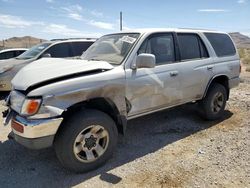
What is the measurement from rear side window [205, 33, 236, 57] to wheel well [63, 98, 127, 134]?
273cm

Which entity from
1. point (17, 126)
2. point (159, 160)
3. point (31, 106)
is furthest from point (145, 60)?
point (17, 126)

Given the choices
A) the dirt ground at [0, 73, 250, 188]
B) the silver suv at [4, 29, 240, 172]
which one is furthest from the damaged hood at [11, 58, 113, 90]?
the dirt ground at [0, 73, 250, 188]

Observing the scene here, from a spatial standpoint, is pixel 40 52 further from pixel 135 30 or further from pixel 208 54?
pixel 208 54

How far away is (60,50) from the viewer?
8398 millimetres

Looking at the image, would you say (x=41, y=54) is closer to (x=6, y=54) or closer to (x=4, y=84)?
(x=4, y=84)

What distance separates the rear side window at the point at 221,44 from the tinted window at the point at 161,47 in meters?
1.19

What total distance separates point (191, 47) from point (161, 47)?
83 centimetres

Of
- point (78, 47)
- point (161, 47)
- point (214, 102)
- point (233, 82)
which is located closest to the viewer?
point (161, 47)

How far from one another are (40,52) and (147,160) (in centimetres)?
537

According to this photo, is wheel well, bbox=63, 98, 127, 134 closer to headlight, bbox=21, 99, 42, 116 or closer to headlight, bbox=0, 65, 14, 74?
headlight, bbox=21, 99, 42, 116

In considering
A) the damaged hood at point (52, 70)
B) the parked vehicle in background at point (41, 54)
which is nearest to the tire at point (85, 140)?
the damaged hood at point (52, 70)

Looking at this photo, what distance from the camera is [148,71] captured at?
167 inches

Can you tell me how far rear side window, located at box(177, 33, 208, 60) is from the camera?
4.96 m

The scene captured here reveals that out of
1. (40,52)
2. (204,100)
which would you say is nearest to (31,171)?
(204,100)
